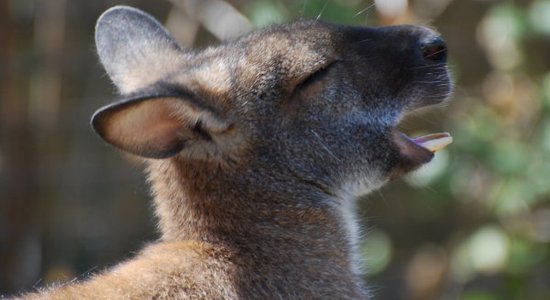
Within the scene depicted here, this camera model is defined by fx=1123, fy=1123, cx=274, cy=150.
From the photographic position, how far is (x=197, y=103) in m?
2.99

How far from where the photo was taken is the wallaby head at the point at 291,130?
3.13m

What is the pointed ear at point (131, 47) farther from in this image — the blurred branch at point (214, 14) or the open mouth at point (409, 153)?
the blurred branch at point (214, 14)

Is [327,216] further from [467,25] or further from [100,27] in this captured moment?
[467,25]

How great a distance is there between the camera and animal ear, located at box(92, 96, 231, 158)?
8.82 ft

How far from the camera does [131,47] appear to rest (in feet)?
11.9

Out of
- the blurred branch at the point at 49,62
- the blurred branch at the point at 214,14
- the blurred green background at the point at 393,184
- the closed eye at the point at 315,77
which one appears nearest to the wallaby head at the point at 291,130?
the closed eye at the point at 315,77

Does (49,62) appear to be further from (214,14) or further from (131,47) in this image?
(131,47)

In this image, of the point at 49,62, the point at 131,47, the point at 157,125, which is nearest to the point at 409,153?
the point at 157,125

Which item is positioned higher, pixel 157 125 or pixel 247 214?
pixel 157 125

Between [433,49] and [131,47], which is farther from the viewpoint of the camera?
[131,47]

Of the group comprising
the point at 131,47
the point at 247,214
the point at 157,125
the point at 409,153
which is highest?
the point at 131,47

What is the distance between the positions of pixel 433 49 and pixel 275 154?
62 centimetres

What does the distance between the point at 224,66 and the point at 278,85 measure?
0.17 meters

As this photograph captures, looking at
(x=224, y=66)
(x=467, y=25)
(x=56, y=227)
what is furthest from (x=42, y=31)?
(x=224, y=66)
